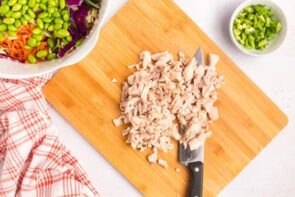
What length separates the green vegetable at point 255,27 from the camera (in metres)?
2.01

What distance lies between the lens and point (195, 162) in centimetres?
196

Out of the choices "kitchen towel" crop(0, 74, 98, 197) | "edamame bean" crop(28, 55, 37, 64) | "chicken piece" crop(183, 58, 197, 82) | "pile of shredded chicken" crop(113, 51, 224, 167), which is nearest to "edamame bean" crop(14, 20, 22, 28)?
"edamame bean" crop(28, 55, 37, 64)

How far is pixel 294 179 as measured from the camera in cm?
212

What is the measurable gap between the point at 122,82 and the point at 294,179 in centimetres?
85

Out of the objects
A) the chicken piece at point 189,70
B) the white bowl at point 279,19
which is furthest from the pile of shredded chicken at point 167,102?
the white bowl at point 279,19

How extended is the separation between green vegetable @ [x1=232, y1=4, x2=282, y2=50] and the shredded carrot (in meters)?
0.79

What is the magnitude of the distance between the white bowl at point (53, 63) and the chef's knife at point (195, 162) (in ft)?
1.60

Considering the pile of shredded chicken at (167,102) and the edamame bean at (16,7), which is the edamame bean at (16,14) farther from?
the pile of shredded chicken at (167,102)

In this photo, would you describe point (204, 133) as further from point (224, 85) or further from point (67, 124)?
point (67, 124)

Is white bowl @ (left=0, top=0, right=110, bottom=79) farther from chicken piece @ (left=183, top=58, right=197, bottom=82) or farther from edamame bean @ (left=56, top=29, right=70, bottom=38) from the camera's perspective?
chicken piece @ (left=183, top=58, right=197, bottom=82)

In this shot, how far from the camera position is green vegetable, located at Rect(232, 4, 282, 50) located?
201 centimetres

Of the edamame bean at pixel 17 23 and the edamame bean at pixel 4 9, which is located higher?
the edamame bean at pixel 4 9

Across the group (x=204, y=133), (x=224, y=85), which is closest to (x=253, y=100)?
(x=224, y=85)

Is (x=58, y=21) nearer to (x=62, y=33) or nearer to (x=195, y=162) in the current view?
(x=62, y=33)
